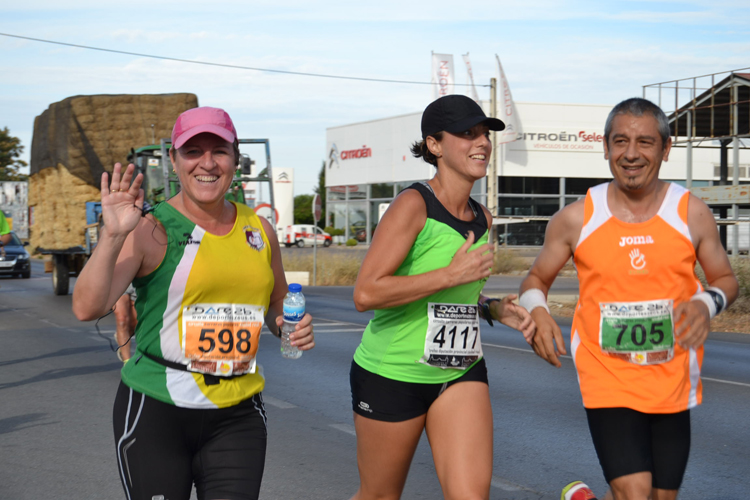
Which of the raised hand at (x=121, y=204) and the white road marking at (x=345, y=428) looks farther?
the white road marking at (x=345, y=428)

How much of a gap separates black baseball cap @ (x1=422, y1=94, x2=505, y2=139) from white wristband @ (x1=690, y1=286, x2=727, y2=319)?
108 cm

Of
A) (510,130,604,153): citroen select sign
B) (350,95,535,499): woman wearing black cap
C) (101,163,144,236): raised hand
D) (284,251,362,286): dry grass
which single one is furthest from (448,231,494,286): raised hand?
(510,130,604,153): citroen select sign

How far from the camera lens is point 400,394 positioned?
3740 mm

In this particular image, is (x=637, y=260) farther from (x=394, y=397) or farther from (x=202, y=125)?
(x=202, y=125)

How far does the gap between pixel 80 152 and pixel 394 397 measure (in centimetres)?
1860

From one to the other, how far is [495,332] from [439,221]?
11.5 metres

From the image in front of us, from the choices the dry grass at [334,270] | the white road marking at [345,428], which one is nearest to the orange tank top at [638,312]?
the white road marking at [345,428]

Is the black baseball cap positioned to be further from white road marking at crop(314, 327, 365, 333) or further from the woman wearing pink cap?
white road marking at crop(314, 327, 365, 333)

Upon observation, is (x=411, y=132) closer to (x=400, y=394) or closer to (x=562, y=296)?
(x=562, y=296)

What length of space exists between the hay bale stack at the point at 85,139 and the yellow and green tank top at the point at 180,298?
56.2 feet

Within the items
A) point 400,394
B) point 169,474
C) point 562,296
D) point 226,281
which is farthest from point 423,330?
point 562,296

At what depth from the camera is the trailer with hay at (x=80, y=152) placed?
66.2 ft

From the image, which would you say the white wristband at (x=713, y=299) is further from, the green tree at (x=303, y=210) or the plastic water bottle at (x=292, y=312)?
the green tree at (x=303, y=210)

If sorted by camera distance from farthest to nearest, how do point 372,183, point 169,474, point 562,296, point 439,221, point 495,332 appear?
point 372,183
point 562,296
point 495,332
point 439,221
point 169,474
